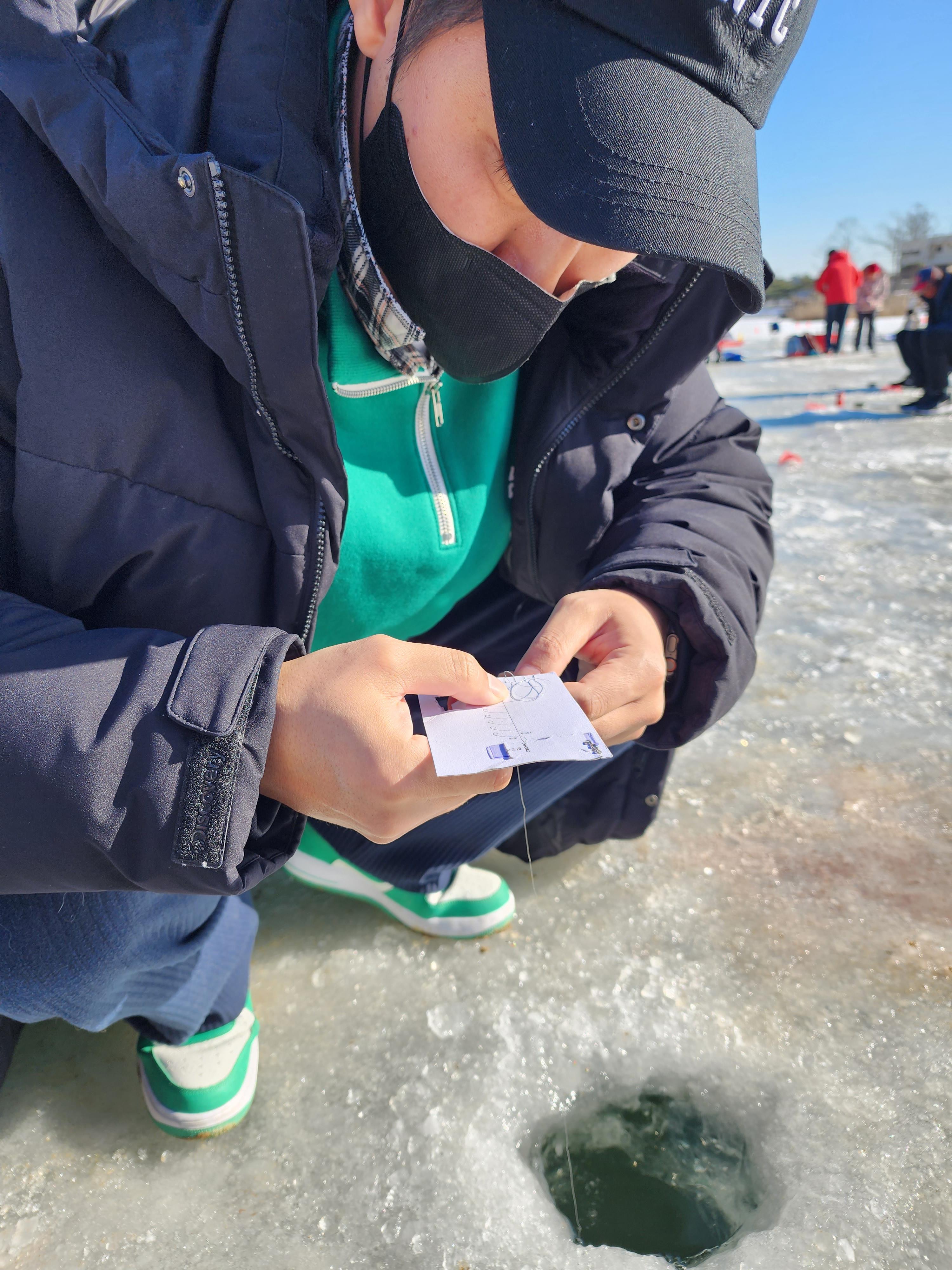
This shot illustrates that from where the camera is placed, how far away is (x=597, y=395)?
131 centimetres

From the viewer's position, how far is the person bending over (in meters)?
0.78

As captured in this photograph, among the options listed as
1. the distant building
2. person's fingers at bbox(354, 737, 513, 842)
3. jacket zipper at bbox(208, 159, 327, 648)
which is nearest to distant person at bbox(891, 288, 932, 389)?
jacket zipper at bbox(208, 159, 327, 648)

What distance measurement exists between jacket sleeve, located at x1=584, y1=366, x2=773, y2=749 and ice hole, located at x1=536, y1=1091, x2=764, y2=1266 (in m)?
0.51

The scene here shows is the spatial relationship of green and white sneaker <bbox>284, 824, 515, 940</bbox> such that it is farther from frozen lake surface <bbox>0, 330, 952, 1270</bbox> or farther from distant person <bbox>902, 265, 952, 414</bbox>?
distant person <bbox>902, 265, 952, 414</bbox>

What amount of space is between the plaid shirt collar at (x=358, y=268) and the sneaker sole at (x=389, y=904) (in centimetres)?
88

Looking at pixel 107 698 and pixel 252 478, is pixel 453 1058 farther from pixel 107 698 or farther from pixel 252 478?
pixel 252 478

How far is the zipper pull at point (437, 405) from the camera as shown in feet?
4.01

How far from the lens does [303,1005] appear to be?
123 cm

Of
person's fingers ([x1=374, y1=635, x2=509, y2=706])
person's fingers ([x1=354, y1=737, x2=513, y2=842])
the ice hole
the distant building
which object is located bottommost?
the ice hole

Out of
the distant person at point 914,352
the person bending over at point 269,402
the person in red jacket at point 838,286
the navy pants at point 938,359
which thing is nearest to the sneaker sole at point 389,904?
the person bending over at point 269,402

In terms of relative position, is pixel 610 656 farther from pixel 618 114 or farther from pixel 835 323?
pixel 835 323

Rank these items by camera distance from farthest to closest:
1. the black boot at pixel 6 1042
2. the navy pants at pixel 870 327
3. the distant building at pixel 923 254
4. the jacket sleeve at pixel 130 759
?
the distant building at pixel 923 254, the navy pants at pixel 870 327, the black boot at pixel 6 1042, the jacket sleeve at pixel 130 759

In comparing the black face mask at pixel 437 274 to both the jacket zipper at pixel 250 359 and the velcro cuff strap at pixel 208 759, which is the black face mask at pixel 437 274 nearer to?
the jacket zipper at pixel 250 359

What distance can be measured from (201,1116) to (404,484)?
2.96 feet
